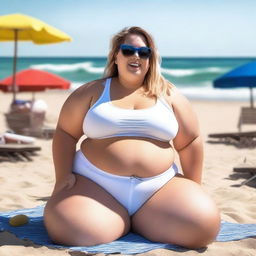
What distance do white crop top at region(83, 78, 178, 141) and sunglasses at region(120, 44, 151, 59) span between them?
342mm

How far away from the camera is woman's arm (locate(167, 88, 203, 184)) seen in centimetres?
405

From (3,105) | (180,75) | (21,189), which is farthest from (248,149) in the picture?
(180,75)

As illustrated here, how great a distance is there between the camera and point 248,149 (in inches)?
396

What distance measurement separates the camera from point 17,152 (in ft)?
28.5

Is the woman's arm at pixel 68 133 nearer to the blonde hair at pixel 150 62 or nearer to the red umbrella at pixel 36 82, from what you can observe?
the blonde hair at pixel 150 62

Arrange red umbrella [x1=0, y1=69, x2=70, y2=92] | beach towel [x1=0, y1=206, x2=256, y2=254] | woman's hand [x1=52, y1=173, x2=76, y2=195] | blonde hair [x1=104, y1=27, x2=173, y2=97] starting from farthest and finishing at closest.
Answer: red umbrella [x1=0, y1=69, x2=70, y2=92] → blonde hair [x1=104, y1=27, x2=173, y2=97] → woman's hand [x1=52, y1=173, x2=76, y2=195] → beach towel [x1=0, y1=206, x2=256, y2=254]

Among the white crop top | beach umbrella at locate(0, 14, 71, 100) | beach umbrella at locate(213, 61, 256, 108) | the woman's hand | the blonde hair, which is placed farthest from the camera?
beach umbrella at locate(0, 14, 71, 100)

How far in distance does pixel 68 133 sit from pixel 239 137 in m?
7.30

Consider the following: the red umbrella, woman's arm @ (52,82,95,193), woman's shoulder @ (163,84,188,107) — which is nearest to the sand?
woman's arm @ (52,82,95,193)

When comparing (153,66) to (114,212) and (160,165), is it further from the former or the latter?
(114,212)

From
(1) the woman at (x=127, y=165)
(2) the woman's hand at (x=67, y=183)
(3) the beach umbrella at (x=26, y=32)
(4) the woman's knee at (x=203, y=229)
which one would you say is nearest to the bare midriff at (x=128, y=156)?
(1) the woman at (x=127, y=165)

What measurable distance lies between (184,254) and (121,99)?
1095mm

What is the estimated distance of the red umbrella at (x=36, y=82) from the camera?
12008mm

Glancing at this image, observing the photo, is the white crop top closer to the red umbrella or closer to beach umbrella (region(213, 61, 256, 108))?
beach umbrella (region(213, 61, 256, 108))
